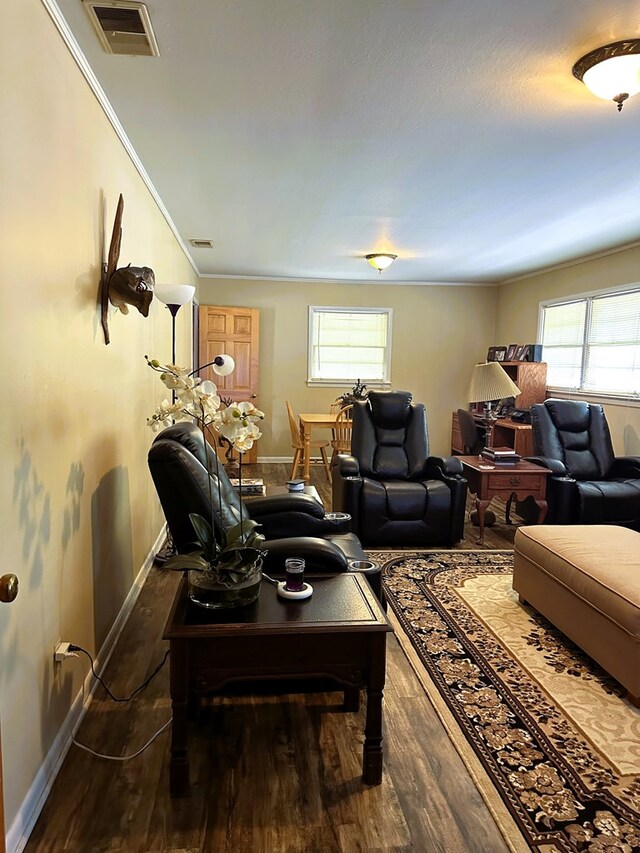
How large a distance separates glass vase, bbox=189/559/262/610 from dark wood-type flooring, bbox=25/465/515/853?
58 cm

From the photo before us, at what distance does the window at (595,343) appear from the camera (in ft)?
16.5

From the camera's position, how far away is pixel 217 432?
1.71m

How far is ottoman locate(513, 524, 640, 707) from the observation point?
223 cm

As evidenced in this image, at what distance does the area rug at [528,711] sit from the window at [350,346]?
4.52m

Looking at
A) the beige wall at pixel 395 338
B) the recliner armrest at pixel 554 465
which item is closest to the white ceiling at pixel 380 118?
the recliner armrest at pixel 554 465

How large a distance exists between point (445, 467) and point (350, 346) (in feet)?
12.2

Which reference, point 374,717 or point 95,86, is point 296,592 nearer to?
point 374,717

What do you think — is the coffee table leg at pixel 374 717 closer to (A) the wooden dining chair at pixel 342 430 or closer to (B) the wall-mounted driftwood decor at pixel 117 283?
(B) the wall-mounted driftwood decor at pixel 117 283

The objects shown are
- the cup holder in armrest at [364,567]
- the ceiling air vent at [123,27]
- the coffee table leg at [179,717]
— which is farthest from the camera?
the cup holder in armrest at [364,567]

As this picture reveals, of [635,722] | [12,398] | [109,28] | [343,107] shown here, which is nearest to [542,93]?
[343,107]

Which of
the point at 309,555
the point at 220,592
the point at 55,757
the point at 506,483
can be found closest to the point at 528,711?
the point at 309,555

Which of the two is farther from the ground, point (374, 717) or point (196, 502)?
point (196, 502)

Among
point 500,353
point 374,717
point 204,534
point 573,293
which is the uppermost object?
point 573,293

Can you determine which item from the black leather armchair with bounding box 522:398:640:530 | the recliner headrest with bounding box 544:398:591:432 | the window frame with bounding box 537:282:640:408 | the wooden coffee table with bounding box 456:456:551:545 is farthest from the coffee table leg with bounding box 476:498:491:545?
the window frame with bounding box 537:282:640:408
